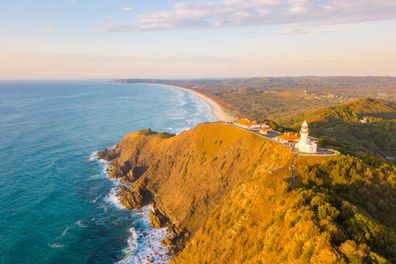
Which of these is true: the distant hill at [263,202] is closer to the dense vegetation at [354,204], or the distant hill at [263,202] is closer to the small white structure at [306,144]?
the dense vegetation at [354,204]

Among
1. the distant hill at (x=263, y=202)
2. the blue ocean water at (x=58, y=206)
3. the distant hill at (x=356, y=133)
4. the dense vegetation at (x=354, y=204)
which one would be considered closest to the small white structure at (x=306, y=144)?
the distant hill at (x=263, y=202)

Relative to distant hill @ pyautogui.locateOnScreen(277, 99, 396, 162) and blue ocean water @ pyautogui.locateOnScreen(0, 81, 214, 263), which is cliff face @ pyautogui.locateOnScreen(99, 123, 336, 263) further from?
distant hill @ pyautogui.locateOnScreen(277, 99, 396, 162)

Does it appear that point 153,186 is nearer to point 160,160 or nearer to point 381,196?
point 160,160

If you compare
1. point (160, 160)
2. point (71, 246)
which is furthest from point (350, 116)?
point (71, 246)

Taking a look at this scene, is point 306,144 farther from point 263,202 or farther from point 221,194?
point 221,194

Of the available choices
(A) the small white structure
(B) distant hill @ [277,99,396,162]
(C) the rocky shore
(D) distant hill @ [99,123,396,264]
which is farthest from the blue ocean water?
(B) distant hill @ [277,99,396,162]
